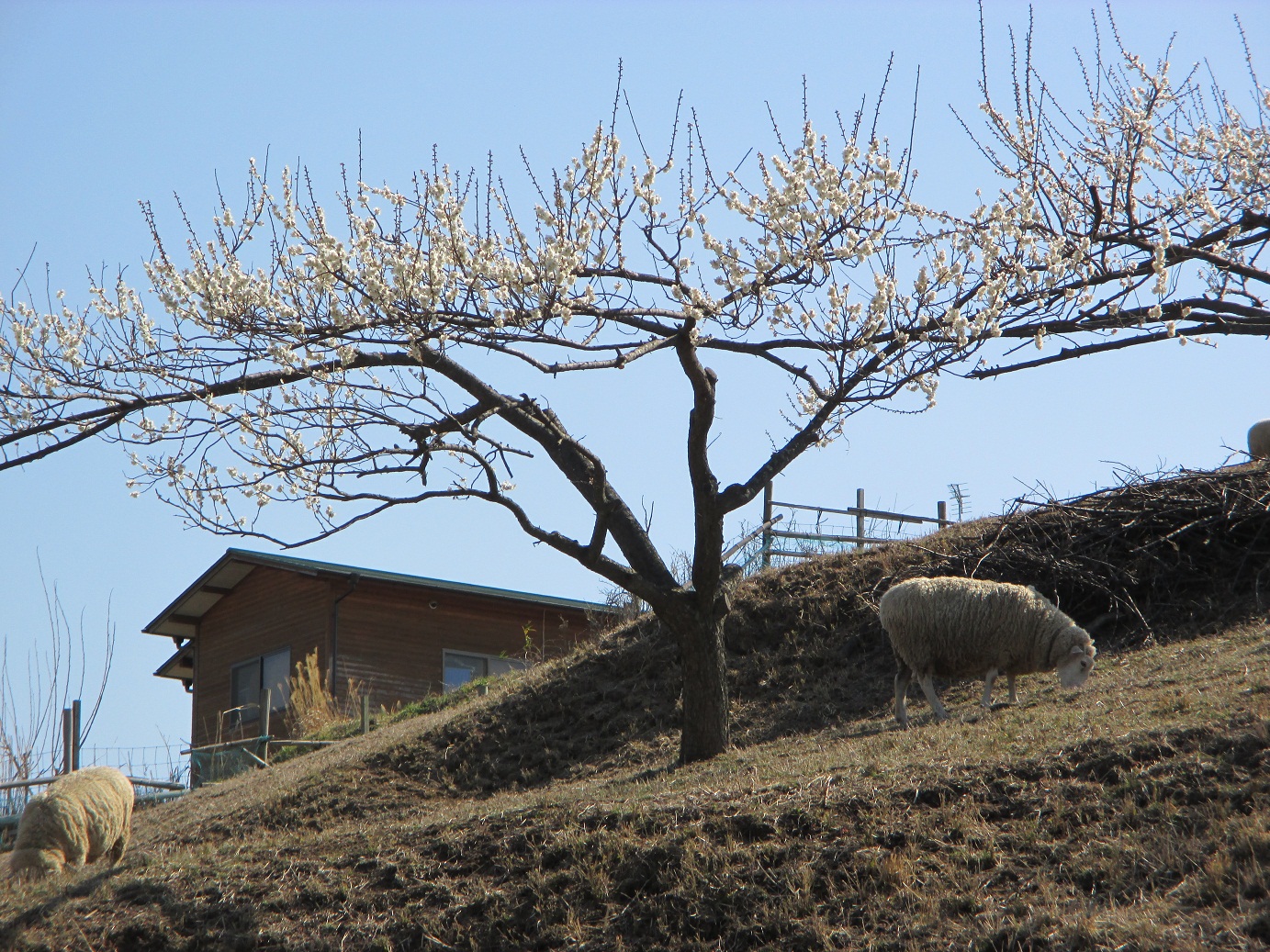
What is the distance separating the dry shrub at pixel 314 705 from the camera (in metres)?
21.0

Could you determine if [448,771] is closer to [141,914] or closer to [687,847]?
[141,914]

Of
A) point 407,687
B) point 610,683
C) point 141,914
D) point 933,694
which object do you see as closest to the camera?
point 141,914

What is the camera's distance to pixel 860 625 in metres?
14.6

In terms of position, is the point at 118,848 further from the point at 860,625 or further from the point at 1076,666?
the point at 1076,666

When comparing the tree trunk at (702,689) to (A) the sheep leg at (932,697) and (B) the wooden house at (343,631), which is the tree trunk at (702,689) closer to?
(A) the sheep leg at (932,697)

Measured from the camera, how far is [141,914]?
28.8ft

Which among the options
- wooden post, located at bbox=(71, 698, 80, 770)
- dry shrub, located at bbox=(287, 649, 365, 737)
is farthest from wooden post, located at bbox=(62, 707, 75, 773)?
dry shrub, located at bbox=(287, 649, 365, 737)

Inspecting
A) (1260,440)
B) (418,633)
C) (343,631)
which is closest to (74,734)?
(343,631)

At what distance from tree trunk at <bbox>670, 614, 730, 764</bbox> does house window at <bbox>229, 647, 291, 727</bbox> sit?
1477 cm

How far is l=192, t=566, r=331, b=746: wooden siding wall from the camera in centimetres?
2503

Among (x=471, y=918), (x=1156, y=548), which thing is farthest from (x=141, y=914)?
(x=1156, y=548)

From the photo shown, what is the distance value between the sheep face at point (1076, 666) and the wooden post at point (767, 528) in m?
6.99

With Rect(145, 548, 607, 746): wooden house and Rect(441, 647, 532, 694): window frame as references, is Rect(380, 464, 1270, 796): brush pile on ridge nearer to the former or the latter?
Rect(145, 548, 607, 746): wooden house

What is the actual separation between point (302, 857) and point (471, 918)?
6.41 ft
